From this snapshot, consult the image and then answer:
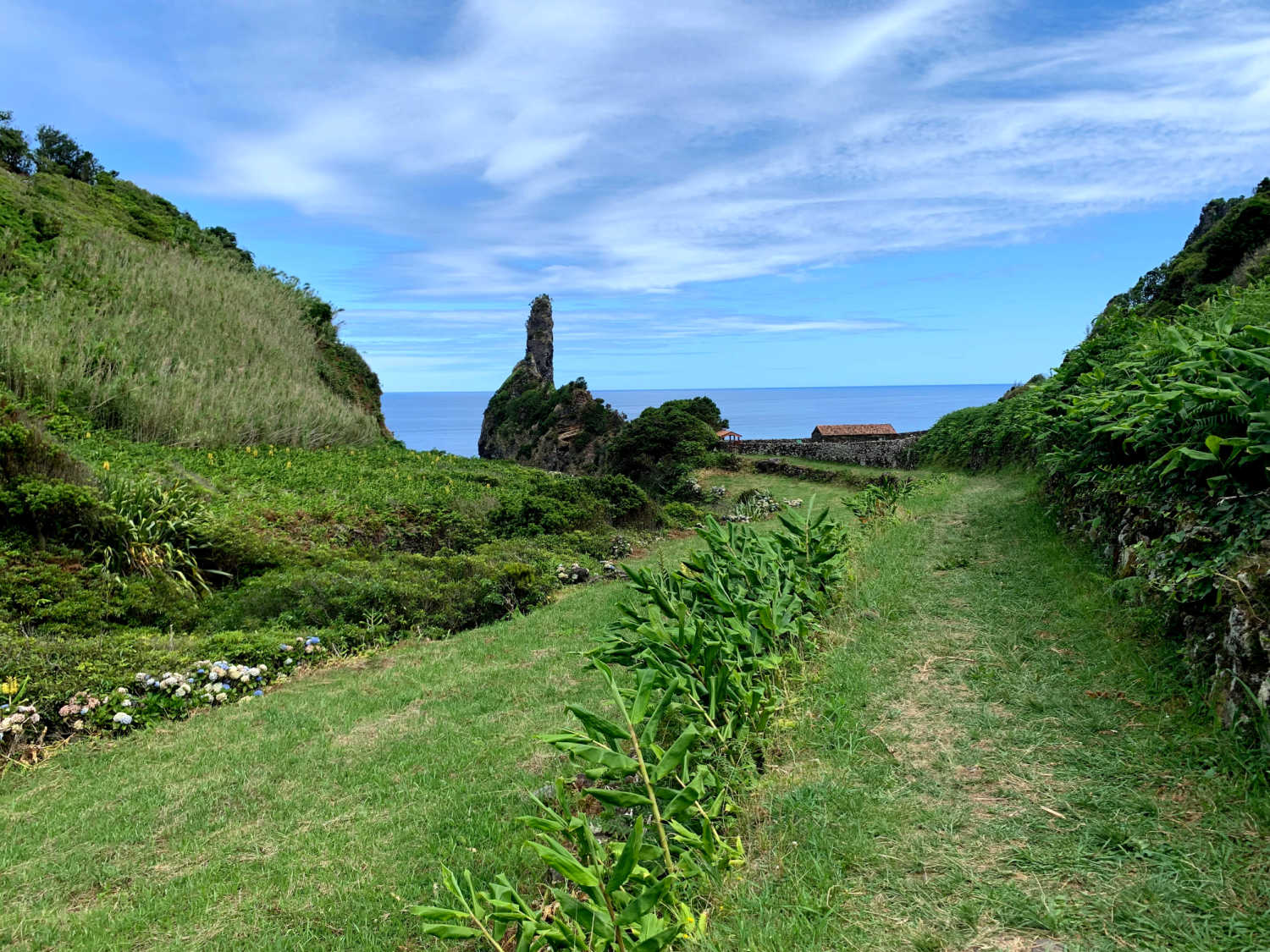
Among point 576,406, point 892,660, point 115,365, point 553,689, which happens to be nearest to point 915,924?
point 892,660

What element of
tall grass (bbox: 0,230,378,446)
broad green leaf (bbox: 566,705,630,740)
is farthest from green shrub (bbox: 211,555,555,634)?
tall grass (bbox: 0,230,378,446)

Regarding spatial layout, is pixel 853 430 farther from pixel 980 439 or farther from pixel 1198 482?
pixel 1198 482

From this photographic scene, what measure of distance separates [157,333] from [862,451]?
71.2 feet

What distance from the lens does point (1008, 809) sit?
2.80 m

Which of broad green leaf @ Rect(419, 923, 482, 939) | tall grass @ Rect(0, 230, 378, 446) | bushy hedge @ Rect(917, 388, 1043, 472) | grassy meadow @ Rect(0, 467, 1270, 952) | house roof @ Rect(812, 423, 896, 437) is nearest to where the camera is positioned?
broad green leaf @ Rect(419, 923, 482, 939)

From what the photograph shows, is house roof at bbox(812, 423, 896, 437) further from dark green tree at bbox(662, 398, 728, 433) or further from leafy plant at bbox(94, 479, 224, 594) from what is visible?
leafy plant at bbox(94, 479, 224, 594)

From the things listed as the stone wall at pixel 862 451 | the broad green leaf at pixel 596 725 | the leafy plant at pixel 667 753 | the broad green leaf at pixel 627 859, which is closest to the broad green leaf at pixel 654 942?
the leafy plant at pixel 667 753

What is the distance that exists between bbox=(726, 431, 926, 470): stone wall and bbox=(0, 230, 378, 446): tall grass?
621 inches

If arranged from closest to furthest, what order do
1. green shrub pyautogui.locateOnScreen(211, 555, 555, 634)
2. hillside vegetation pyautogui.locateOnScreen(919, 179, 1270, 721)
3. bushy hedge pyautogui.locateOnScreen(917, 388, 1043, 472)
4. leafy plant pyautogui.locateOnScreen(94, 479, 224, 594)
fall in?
hillside vegetation pyautogui.locateOnScreen(919, 179, 1270, 721)
leafy plant pyautogui.locateOnScreen(94, 479, 224, 594)
green shrub pyautogui.locateOnScreen(211, 555, 555, 634)
bushy hedge pyautogui.locateOnScreen(917, 388, 1043, 472)

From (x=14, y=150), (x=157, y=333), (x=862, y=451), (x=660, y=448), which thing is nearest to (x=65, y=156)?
(x=14, y=150)

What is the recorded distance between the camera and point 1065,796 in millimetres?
2818

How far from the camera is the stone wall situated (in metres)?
24.4

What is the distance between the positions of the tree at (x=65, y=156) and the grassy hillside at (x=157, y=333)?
156 centimetres

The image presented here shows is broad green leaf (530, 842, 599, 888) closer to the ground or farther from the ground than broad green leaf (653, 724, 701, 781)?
closer to the ground
